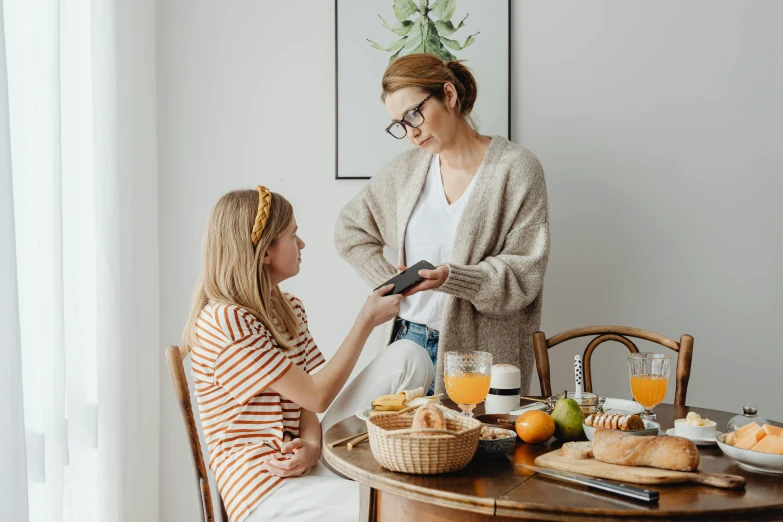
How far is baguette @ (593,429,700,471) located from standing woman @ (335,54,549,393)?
2.91 feet

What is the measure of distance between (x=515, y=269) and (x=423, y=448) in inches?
41.9

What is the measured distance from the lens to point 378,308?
1860 millimetres

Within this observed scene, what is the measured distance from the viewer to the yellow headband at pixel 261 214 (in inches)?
65.9

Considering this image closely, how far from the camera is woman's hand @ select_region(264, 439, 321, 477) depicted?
1482 millimetres

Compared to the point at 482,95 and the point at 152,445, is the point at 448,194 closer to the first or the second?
the point at 482,95

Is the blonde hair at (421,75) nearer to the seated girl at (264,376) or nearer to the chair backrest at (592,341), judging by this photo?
the seated girl at (264,376)

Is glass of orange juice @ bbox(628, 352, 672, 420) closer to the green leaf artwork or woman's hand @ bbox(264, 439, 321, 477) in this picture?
woman's hand @ bbox(264, 439, 321, 477)

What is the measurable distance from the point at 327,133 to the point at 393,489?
175 cm

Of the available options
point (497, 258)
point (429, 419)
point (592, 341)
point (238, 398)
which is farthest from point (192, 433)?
point (592, 341)

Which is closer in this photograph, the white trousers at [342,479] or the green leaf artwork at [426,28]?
the white trousers at [342,479]

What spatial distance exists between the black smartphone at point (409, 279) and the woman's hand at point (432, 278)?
1cm

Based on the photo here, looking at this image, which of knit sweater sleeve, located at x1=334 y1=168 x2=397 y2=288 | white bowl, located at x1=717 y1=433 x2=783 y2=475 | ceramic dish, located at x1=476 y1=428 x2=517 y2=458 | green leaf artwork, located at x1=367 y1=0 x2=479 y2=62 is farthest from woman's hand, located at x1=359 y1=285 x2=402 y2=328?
green leaf artwork, located at x1=367 y1=0 x2=479 y2=62

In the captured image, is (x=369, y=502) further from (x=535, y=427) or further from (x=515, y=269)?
(x=515, y=269)

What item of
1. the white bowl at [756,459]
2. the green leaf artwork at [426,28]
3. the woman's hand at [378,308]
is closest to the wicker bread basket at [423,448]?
the white bowl at [756,459]
